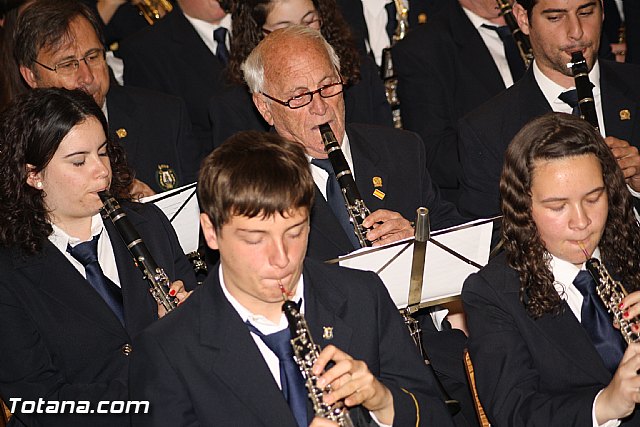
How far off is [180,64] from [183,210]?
2.00 meters

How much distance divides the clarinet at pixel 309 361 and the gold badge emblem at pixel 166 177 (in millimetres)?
2311

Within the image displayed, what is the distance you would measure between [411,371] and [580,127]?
1.09 meters

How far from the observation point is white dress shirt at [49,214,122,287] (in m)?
3.93

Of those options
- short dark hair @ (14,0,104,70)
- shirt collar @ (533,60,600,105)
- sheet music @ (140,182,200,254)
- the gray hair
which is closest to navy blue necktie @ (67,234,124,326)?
sheet music @ (140,182,200,254)

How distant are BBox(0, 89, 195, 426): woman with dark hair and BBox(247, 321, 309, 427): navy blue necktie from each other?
0.84 meters

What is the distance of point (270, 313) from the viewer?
3.15 metres

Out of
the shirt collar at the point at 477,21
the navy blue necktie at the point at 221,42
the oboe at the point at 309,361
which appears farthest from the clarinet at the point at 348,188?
the navy blue necktie at the point at 221,42

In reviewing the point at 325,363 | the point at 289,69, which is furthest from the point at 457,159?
the point at 325,363

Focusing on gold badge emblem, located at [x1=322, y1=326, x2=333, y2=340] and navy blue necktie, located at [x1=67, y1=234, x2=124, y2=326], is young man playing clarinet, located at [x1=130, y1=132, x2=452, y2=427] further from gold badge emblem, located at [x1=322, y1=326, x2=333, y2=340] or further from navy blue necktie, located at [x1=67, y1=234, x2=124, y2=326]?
navy blue necktie, located at [x1=67, y1=234, x2=124, y2=326]

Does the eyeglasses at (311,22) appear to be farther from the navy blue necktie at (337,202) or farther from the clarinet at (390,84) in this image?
the navy blue necktie at (337,202)

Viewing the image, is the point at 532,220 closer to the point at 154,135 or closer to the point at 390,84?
the point at 154,135

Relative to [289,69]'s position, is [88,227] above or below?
below

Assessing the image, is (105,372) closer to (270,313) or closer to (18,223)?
(18,223)

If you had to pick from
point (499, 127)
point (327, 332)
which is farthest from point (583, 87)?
point (327, 332)
